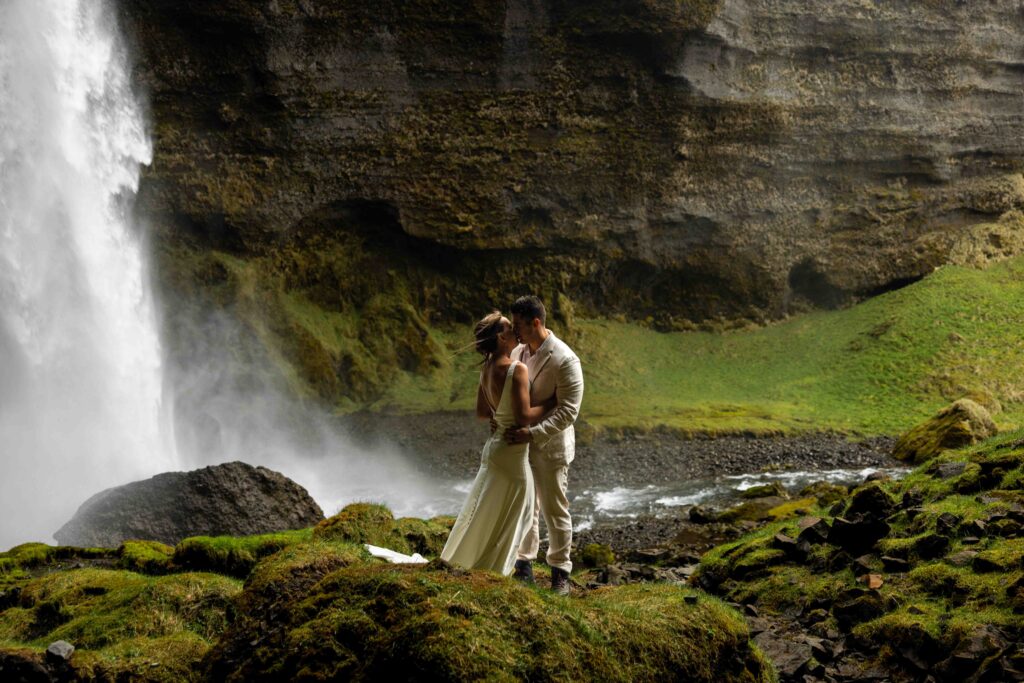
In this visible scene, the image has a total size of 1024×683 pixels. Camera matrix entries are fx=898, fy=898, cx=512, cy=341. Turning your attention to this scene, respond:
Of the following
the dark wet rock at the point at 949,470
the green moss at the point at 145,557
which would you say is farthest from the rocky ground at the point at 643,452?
the green moss at the point at 145,557

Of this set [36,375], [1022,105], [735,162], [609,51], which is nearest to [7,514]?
[36,375]

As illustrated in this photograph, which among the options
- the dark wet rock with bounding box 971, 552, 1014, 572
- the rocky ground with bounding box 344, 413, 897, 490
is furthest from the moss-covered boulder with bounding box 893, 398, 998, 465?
the dark wet rock with bounding box 971, 552, 1014, 572

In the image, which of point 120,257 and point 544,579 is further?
point 120,257

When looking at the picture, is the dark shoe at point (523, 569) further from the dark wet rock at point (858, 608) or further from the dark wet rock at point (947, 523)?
the dark wet rock at point (947, 523)

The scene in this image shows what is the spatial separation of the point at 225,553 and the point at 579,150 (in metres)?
36.5

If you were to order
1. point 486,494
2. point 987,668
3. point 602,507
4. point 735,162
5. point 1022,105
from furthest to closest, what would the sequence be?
1. point 1022,105
2. point 735,162
3. point 602,507
4. point 486,494
5. point 987,668

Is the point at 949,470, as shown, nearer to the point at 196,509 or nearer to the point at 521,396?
the point at 521,396

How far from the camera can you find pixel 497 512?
30.7ft

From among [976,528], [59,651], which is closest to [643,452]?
[976,528]

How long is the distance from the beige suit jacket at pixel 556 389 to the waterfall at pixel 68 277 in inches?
632

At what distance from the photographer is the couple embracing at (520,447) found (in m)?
9.23

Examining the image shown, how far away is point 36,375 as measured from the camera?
1028 inches

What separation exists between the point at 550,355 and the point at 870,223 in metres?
43.9

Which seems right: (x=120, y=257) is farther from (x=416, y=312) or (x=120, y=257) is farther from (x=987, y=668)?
(x=987, y=668)
